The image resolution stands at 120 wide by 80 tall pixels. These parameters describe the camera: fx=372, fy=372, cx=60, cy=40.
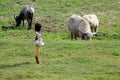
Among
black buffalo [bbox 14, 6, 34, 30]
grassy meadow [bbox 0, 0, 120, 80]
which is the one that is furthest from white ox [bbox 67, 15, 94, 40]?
black buffalo [bbox 14, 6, 34, 30]

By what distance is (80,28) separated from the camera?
1973 centimetres

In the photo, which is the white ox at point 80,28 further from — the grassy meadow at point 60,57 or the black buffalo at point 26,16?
the black buffalo at point 26,16

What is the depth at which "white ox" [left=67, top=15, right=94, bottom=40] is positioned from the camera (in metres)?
19.3

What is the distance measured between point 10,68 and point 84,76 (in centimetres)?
240

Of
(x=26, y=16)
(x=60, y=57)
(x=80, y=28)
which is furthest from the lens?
(x=26, y=16)


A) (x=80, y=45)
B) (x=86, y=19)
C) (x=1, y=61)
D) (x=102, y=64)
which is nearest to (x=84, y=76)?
(x=102, y=64)

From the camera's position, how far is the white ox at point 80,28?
63.4 ft

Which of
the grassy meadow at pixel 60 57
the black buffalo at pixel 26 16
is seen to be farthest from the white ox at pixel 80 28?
the black buffalo at pixel 26 16

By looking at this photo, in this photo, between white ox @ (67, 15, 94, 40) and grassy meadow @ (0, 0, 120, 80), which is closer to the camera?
grassy meadow @ (0, 0, 120, 80)

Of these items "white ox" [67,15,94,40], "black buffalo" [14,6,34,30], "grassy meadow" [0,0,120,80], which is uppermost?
"grassy meadow" [0,0,120,80]

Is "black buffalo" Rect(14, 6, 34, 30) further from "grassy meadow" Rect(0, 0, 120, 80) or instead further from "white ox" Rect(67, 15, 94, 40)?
"white ox" Rect(67, 15, 94, 40)

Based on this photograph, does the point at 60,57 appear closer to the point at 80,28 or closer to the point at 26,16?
the point at 80,28

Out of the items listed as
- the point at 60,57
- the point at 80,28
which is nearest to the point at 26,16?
the point at 80,28

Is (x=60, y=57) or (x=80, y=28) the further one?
(x=80, y=28)
